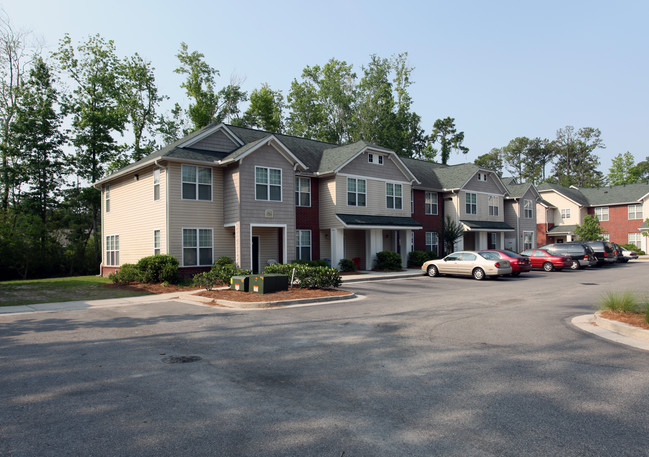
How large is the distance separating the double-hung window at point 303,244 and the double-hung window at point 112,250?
35.9ft

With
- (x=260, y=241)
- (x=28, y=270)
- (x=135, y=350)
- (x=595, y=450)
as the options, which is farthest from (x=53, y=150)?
(x=595, y=450)

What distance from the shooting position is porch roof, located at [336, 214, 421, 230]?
87.9 feet

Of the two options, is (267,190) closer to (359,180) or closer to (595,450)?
(359,180)

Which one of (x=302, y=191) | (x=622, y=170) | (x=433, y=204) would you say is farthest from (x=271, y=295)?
(x=622, y=170)

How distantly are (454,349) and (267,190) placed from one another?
55.4 ft

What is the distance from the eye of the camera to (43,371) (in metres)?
6.85

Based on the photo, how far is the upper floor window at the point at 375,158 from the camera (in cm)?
2939

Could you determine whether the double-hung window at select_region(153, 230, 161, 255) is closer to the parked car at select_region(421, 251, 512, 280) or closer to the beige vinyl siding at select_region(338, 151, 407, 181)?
the beige vinyl siding at select_region(338, 151, 407, 181)

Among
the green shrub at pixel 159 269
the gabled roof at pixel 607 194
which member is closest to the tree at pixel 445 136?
the gabled roof at pixel 607 194

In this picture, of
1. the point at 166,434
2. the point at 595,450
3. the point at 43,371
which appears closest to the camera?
the point at 595,450

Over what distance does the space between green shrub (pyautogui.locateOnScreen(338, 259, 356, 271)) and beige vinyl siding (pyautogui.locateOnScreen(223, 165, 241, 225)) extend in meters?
7.45

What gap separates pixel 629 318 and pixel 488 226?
2866 cm

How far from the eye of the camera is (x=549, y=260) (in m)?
29.1

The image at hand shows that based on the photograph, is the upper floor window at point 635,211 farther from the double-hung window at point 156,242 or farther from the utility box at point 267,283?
the double-hung window at point 156,242
